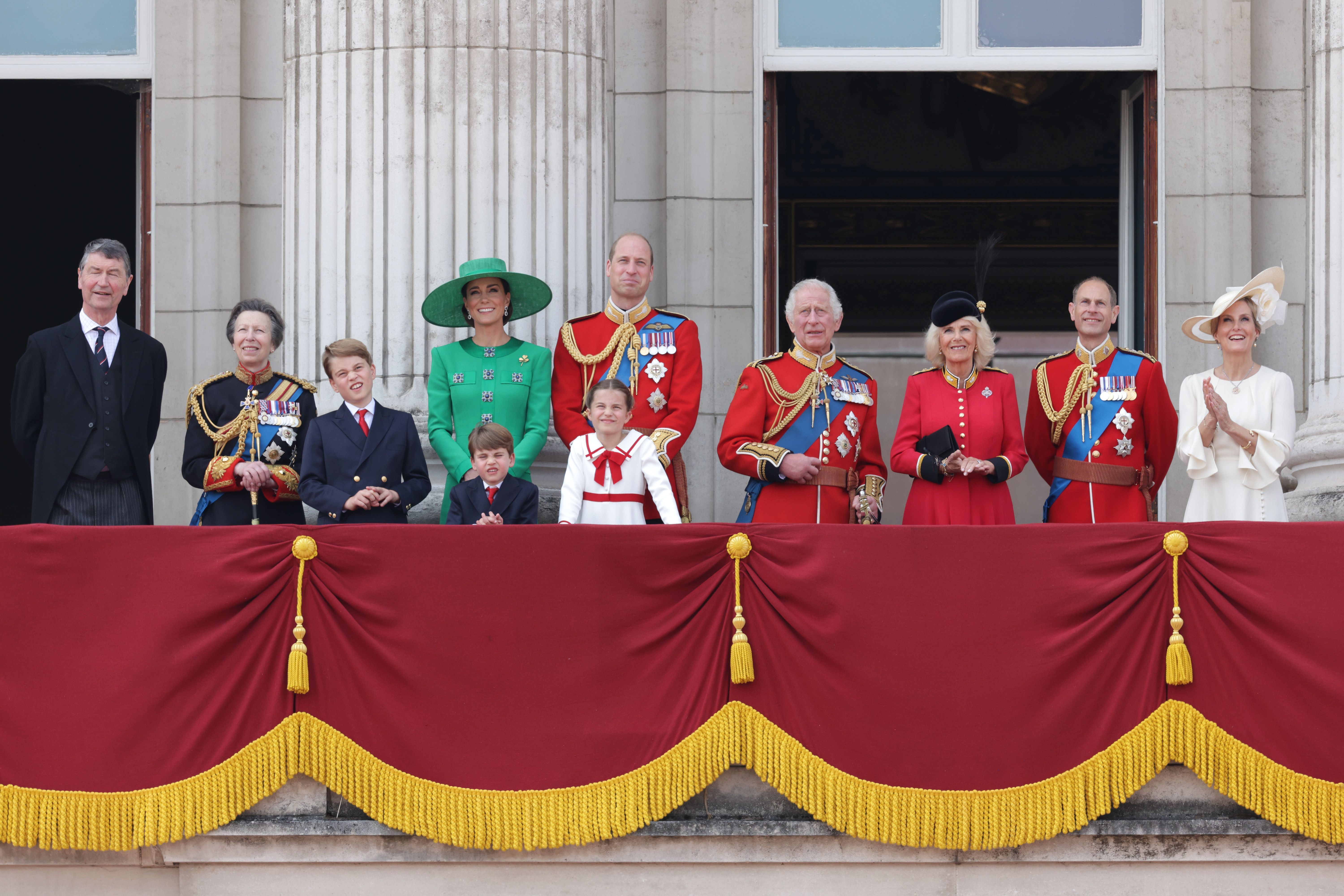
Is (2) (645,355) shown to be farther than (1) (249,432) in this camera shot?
Yes

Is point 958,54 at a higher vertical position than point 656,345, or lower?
higher

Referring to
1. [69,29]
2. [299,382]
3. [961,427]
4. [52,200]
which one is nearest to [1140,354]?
[961,427]

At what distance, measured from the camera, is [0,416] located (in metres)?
14.0

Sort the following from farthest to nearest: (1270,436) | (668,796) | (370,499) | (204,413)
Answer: (204,413), (1270,436), (370,499), (668,796)

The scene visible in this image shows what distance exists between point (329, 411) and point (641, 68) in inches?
110

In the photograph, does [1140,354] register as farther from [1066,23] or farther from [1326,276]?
[1066,23]

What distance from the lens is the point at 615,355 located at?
6.98 m

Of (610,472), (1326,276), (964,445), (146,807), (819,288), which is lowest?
(146,807)

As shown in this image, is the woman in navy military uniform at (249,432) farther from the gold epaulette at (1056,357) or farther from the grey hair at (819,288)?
the gold epaulette at (1056,357)

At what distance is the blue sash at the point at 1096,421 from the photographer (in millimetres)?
6973

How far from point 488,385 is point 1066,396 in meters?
2.38

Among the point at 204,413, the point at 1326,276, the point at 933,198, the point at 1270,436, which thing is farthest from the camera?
the point at 933,198

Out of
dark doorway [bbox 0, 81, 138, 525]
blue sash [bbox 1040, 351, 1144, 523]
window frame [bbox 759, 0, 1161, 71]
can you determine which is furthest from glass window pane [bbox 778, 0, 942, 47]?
dark doorway [bbox 0, 81, 138, 525]

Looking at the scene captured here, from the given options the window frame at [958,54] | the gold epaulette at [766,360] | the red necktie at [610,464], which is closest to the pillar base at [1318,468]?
the window frame at [958,54]
